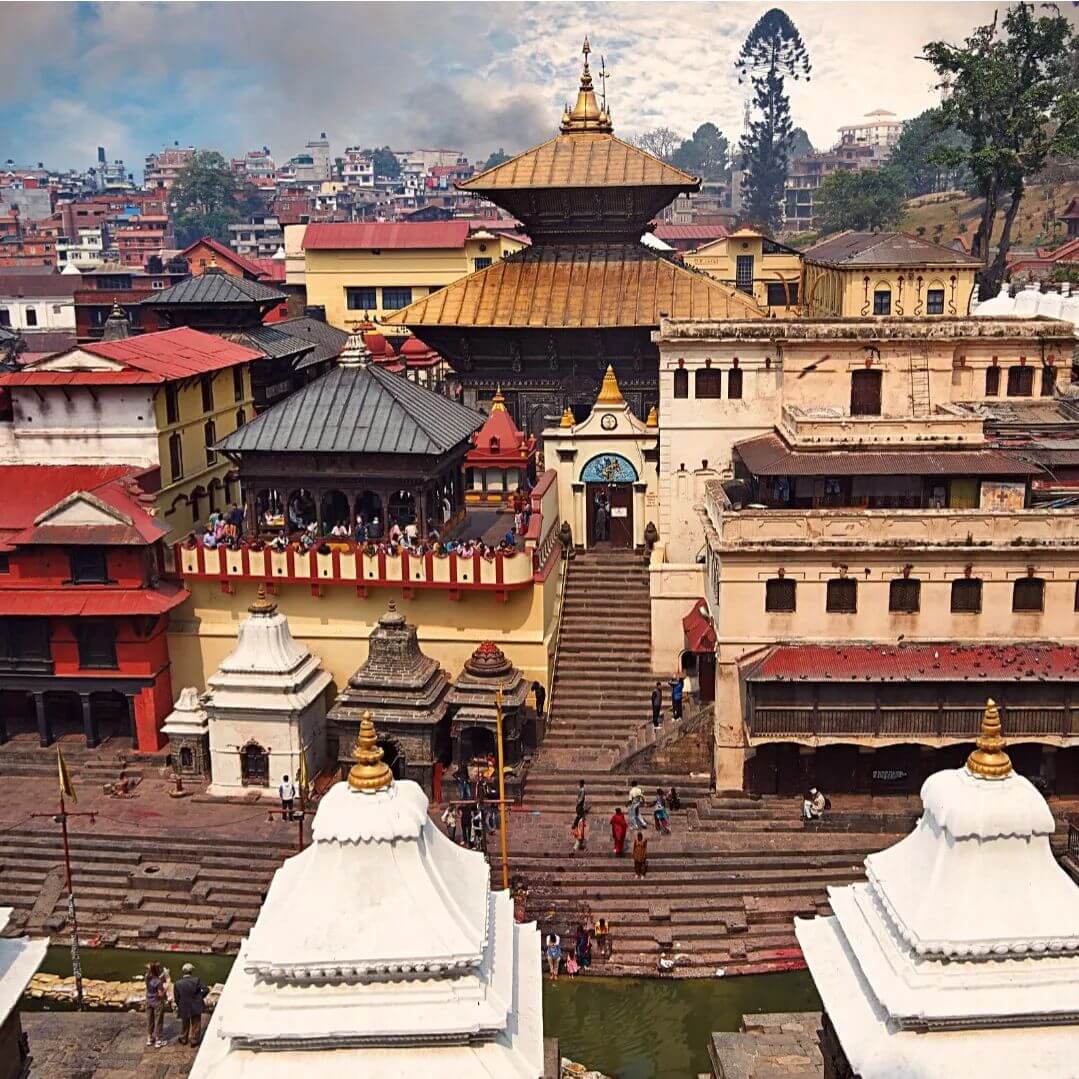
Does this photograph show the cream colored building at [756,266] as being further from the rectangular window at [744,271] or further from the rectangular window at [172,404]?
the rectangular window at [172,404]

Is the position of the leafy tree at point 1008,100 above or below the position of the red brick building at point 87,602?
above

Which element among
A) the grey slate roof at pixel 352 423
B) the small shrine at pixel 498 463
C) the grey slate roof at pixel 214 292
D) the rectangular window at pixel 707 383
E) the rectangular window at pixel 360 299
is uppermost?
the rectangular window at pixel 360 299

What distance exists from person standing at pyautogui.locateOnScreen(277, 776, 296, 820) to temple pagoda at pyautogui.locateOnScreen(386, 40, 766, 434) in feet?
51.8

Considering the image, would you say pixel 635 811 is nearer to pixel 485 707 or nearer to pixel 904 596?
pixel 485 707

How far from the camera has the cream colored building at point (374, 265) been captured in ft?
216

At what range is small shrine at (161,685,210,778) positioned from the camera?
30.7 m

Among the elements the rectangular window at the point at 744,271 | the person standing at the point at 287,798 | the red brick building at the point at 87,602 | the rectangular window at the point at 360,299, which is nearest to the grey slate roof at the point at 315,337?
the rectangular window at the point at 360,299

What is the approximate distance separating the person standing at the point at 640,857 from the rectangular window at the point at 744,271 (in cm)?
5212

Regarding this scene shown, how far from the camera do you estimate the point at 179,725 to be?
101 ft

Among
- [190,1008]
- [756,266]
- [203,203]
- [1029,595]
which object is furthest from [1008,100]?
[203,203]

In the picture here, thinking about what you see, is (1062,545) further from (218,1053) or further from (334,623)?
(218,1053)

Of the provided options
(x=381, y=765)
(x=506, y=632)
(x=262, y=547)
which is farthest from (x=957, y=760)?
(x=381, y=765)

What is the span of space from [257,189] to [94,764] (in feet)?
494

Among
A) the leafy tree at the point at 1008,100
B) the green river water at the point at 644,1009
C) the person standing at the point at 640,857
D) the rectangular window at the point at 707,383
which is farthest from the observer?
the leafy tree at the point at 1008,100
